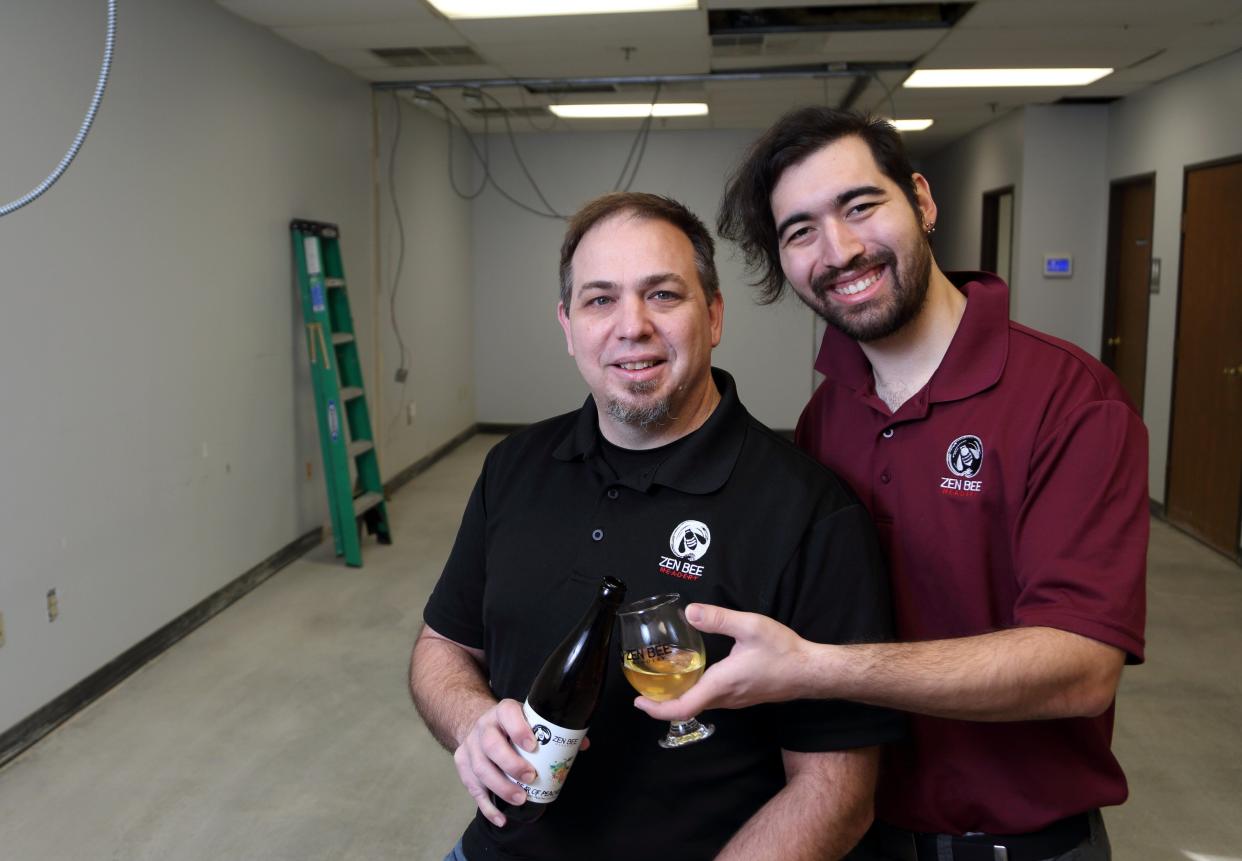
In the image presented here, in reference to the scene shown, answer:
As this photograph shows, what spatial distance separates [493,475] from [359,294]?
517 cm

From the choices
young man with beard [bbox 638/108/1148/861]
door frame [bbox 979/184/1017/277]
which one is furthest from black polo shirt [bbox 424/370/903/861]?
door frame [bbox 979/184/1017/277]

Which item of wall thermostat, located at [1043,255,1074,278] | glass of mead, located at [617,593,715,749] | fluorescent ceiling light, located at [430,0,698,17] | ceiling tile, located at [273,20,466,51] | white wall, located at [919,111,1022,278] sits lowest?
glass of mead, located at [617,593,715,749]

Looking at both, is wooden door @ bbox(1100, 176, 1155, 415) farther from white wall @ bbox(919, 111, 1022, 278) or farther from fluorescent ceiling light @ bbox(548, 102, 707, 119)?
fluorescent ceiling light @ bbox(548, 102, 707, 119)

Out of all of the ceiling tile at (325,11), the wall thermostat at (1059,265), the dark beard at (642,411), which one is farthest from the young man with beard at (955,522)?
the wall thermostat at (1059,265)

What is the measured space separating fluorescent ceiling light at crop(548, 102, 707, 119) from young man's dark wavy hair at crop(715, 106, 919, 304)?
244 inches

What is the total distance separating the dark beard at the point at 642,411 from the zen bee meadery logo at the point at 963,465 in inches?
15.1

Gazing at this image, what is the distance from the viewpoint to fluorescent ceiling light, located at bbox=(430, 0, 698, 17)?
4.52 m

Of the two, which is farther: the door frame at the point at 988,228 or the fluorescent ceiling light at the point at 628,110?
the door frame at the point at 988,228

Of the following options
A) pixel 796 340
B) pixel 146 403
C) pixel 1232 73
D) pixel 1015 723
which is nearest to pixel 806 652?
pixel 1015 723

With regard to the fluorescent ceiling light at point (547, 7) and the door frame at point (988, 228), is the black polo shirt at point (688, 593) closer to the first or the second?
the fluorescent ceiling light at point (547, 7)

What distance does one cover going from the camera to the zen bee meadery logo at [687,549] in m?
1.35

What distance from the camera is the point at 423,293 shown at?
7949 millimetres

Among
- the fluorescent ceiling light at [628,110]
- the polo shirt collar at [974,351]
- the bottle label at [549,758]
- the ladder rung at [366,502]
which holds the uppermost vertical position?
the fluorescent ceiling light at [628,110]

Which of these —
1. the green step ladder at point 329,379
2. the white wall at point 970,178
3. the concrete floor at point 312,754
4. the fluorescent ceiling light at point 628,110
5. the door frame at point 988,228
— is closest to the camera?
the concrete floor at point 312,754
